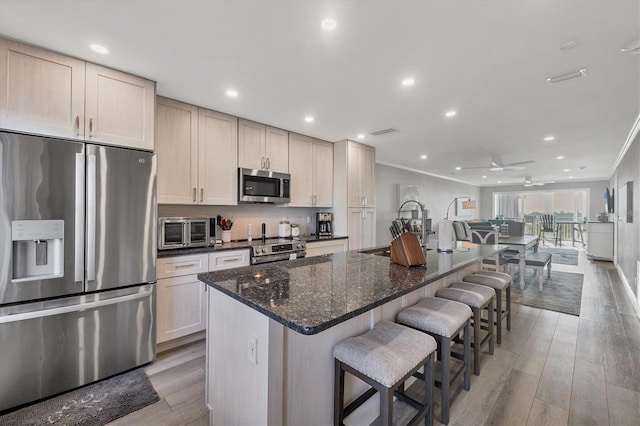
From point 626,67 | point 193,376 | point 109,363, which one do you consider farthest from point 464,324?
point 109,363

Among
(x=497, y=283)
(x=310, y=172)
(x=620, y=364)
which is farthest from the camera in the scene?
(x=310, y=172)

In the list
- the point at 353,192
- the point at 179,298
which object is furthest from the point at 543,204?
the point at 179,298

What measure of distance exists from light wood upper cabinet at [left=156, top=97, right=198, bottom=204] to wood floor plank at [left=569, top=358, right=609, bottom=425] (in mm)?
3602

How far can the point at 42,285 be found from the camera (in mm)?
1830

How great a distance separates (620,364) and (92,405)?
164 inches

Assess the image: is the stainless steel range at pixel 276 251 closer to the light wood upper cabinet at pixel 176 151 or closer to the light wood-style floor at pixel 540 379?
the light wood upper cabinet at pixel 176 151

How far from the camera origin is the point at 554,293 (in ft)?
13.8

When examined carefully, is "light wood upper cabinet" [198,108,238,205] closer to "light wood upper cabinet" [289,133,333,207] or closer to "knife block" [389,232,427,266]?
"light wood upper cabinet" [289,133,333,207]

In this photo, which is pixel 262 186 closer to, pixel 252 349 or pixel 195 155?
pixel 195 155

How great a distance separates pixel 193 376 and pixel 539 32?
3.50m

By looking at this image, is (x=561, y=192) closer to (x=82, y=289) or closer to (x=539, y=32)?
(x=539, y=32)

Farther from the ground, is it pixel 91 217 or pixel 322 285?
pixel 91 217

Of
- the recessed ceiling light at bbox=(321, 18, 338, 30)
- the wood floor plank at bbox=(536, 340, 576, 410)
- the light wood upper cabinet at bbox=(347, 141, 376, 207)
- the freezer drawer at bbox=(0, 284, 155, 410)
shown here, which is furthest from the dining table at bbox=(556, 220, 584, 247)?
the freezer drawer at bbox=(0, 284, 155, 410)

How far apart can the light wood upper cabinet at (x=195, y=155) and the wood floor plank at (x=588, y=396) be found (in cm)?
346
